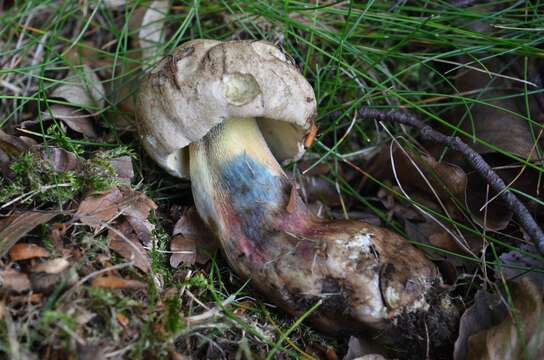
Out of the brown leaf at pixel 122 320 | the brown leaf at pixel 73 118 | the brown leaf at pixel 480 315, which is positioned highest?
the brown leaf at pixel 73 118

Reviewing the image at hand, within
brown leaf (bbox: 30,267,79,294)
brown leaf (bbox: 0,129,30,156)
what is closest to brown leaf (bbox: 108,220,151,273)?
A: brown leaf (bbox: 30,267,79,294)

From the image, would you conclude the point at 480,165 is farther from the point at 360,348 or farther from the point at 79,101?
the point at 79,101

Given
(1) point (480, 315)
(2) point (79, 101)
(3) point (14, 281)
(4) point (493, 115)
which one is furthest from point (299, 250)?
(2) point (79, 101)

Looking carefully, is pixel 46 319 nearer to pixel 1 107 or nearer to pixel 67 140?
pixel 67 140

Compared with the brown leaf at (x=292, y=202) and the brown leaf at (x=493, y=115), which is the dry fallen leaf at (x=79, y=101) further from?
the brown leaf at (x=493, y=115)

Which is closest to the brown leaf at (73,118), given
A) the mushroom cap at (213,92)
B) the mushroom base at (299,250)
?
the mushroom cap at (213,92)

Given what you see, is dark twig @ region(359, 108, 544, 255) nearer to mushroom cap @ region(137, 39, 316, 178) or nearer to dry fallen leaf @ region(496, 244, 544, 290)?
dry fallen leaf @ region(496, 244, 544, 290)
